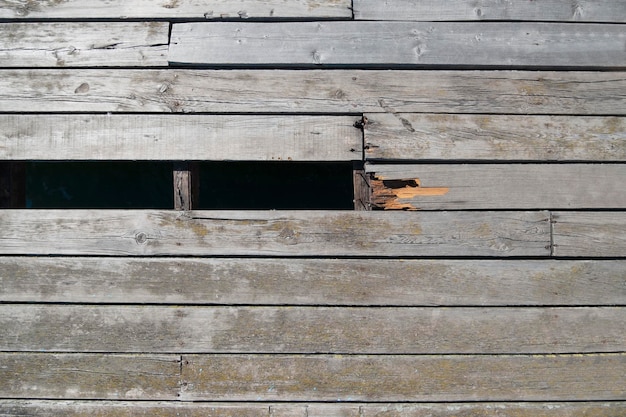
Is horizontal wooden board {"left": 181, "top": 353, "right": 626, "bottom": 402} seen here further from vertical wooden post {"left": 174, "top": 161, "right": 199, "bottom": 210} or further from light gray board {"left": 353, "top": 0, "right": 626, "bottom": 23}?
light gray board {"left": 353, "top": 0, "right": 626, "bottom": 23}

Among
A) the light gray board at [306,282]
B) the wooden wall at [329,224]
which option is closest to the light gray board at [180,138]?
the wooden wall at [329,224]

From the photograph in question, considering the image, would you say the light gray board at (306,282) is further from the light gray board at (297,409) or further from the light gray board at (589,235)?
the light gray board at (297,409)

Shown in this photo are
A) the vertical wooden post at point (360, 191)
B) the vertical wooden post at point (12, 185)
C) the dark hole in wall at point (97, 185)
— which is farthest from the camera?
the dark hole in wall at point (97, 185)

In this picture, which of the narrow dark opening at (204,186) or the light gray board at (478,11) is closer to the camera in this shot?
the light gray board at (478,11)

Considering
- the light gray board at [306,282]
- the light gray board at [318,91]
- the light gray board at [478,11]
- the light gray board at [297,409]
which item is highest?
the light gray board at [478,11]

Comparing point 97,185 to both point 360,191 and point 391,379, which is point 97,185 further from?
point 391,379

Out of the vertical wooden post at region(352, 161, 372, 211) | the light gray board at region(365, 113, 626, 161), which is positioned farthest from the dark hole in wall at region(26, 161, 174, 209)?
the light gray board at region(365, 113, 626, 161)

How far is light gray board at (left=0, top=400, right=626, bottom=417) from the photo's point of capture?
2.45m

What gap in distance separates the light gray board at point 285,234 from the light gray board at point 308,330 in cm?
29

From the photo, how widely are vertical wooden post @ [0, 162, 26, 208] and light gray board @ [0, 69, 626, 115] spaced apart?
34 centimetres

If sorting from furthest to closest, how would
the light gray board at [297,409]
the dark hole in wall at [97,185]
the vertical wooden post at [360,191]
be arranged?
the dark hole in wall at [97,185]
the vertical wooden post at [360,191]
the light gray board at [297,409]

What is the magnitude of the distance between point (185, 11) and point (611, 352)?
2.76 meters

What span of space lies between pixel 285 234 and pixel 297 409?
86 cm

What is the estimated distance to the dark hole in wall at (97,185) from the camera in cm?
365
